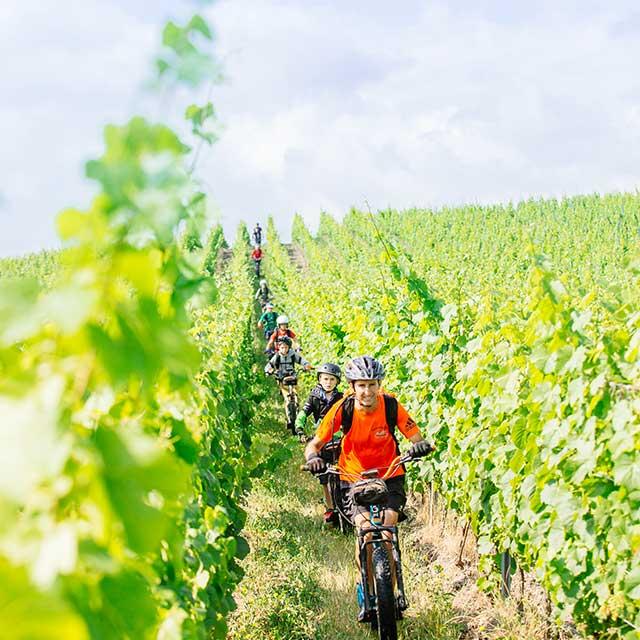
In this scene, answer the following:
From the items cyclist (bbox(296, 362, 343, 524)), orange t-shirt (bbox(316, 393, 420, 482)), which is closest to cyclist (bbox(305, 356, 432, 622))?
orange t-shirt (bbox(316, 393, 420, 482))

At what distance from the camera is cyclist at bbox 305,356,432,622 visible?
18.2 feet

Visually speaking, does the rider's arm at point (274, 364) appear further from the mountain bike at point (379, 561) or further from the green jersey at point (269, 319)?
the mountain bike at point (379, 561)

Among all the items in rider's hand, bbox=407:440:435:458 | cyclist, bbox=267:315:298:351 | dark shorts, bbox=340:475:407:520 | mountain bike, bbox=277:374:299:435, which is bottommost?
dark shorts, bbox=340:475:407:520

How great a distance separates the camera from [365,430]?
5.75m

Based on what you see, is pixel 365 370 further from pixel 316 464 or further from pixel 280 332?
pixel 280 332

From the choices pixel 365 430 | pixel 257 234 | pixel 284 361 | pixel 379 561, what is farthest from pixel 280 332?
pixel 257 234

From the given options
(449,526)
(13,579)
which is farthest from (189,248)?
(449,526)

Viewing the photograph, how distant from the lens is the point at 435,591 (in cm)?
594

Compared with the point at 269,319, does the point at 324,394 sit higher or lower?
lower

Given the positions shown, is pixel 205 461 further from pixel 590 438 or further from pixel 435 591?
pixel 435 591

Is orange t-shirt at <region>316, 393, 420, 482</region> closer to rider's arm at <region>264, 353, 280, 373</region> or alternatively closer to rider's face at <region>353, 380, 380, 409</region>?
rider's face at <region>353, 380, 380, 409</region>

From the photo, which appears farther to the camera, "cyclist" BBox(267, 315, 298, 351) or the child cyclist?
"cyclist" BBox(267, 315, 298, 351)

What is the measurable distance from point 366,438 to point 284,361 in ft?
23.9

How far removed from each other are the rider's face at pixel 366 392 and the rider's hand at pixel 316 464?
0.50 meters
